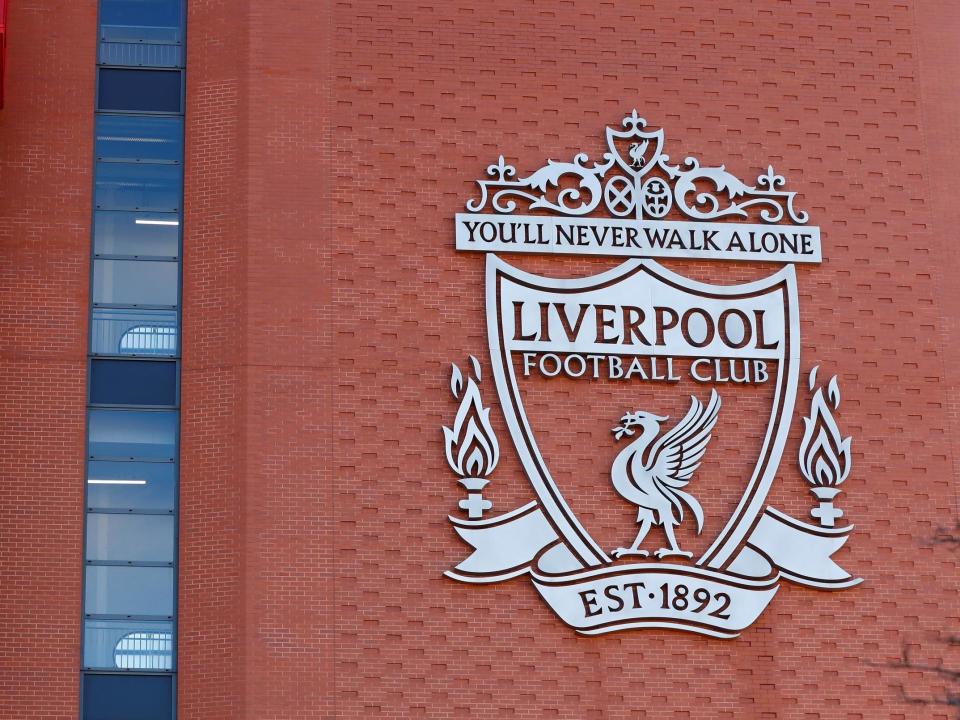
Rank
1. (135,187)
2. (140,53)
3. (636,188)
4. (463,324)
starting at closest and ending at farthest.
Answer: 1. (463,324)
2. (135,187)
3. (636,188)
4. (140,53)

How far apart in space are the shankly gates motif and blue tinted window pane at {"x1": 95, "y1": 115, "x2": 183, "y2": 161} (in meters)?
4.42

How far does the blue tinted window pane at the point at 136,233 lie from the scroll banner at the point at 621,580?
19.3 ft

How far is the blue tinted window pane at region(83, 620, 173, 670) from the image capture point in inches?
1020

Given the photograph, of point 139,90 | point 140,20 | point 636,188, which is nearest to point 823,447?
point 636,188

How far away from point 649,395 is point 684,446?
899 millimetres

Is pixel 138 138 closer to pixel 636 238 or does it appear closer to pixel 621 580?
pixel 636 238

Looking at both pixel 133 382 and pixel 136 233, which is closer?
pixel 133 382

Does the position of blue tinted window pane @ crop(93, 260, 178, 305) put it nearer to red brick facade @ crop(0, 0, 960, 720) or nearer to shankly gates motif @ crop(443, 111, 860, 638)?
red brick facade @ crop(0, 0, 960, 720)

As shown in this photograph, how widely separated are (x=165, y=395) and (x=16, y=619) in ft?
12.2

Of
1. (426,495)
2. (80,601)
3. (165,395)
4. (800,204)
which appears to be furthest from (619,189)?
(80,601)

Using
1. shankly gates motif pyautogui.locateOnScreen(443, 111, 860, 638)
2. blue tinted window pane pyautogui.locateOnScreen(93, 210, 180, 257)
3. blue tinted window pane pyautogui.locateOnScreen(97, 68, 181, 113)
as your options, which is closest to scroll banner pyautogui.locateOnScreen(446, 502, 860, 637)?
shankly gates motif pyautogui.locateOnScreen(443, 111, 860, 638)

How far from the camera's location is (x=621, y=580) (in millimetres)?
26359


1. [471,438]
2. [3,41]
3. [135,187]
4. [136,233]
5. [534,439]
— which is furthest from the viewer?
[135,187]

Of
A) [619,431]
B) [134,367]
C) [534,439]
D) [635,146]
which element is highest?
[635,146]
